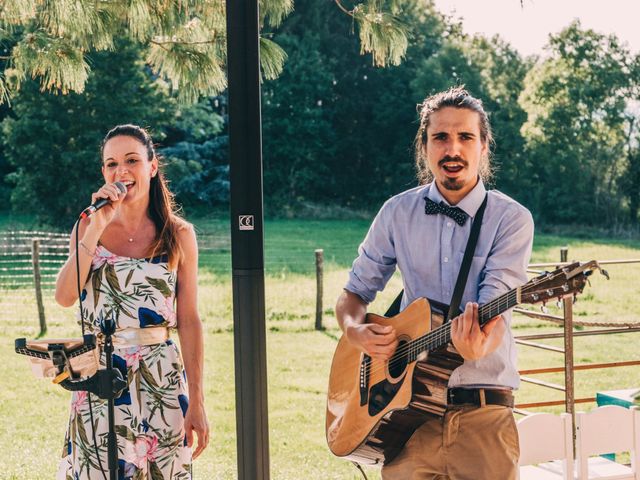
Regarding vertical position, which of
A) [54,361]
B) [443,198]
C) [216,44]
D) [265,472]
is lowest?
[265,472]

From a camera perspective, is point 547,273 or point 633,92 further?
point 633,92

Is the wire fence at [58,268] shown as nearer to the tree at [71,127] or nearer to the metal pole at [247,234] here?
the tree at [71,127]

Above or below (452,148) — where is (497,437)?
below

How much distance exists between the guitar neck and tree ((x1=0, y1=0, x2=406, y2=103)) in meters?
1.95

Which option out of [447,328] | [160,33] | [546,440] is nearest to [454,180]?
[447,328]

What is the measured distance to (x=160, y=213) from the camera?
260 centimetres

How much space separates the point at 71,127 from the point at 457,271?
1553 cm

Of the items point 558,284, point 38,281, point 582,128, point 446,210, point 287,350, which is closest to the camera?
point 558,284

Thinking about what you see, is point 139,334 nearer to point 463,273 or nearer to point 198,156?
point 463,273

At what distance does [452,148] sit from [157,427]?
113 cm

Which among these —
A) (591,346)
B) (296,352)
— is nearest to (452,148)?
(296,352)

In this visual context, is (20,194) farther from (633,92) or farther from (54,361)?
(54,361)

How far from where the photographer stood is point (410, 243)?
2.35 metres

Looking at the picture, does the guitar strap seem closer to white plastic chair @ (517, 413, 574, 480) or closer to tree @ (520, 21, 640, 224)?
white plastic chair @ (517, 413, 574, 480)
